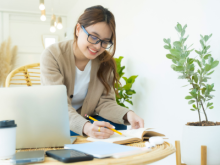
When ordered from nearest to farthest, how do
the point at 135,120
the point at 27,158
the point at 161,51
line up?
the point at 27,158 → the point at 135,120 → the point at 161,51

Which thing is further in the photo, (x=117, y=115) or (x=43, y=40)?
(x=43, y=40)

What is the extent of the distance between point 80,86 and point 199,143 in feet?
2.49

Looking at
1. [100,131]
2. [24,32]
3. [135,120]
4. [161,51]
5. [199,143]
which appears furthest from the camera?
[24,32]

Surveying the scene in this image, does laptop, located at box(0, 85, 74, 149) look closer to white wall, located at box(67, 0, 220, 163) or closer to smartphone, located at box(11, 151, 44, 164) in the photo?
smartphone, located at box(11, 151, 44, 164)

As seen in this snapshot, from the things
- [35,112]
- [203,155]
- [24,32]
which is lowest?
[203,155]

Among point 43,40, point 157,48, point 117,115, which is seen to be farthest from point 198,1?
point 43,40

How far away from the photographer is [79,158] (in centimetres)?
53

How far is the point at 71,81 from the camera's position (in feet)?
4.31

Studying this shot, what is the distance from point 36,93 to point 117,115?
611 millimetres

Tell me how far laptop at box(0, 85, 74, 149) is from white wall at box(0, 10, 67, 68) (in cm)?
465

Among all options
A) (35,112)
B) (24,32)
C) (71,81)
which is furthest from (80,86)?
(24,32)

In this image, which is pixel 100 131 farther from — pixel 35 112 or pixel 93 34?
pixel 93 34

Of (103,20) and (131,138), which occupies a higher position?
(103,20)

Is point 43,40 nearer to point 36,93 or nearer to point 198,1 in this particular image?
point 198,1
